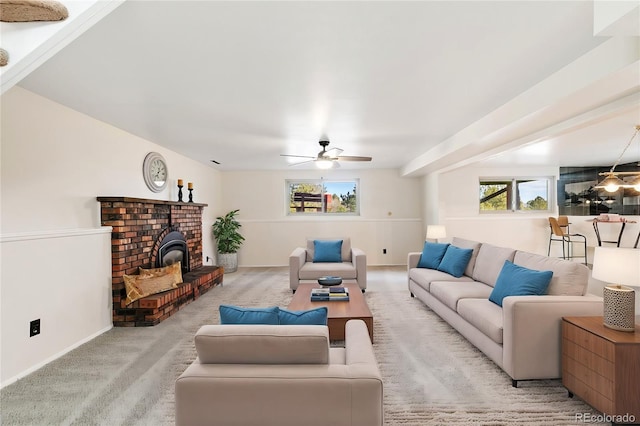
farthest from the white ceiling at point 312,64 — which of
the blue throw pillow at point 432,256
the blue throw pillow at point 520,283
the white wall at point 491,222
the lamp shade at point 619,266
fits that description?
the white wall at point 491,222

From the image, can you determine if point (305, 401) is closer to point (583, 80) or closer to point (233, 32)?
point (233, 32)

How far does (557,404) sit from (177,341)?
322 cm

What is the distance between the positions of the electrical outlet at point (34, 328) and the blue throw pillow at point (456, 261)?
429cm

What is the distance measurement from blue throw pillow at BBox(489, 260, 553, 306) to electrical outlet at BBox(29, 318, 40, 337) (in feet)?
13.1

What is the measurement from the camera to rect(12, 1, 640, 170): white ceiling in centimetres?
170

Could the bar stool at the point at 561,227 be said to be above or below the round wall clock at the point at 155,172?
below

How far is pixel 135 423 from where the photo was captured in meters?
1.99

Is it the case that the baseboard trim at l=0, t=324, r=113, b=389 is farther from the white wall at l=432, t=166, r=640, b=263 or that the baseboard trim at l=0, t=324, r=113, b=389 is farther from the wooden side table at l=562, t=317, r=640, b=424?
the white wall at l=432, t=166, r=640, b=263

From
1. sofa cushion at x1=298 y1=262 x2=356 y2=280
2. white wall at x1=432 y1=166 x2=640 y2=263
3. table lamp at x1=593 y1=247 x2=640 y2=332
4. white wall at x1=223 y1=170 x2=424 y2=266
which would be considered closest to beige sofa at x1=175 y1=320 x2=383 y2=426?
table lamp at x1=593 y1=247 x2=640 y2=332

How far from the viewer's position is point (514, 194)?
7.55 meters

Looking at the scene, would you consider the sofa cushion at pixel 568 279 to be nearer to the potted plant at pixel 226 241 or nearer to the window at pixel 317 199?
the window at pixel 317 199

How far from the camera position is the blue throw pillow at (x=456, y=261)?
4055 mm

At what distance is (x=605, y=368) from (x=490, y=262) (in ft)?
6.05

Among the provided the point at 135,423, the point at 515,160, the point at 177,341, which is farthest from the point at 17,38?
the point at 515,160
